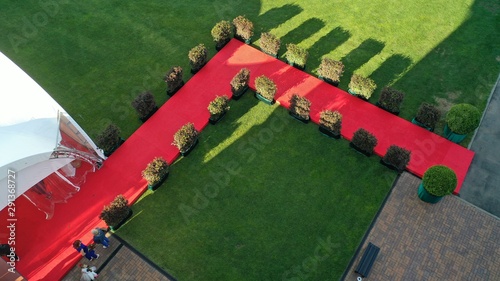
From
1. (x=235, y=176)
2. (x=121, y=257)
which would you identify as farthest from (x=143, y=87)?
(x=121, y=257)

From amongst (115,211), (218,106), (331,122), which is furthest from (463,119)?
(115,211)

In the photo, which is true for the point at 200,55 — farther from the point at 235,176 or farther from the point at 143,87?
the point at 235,176

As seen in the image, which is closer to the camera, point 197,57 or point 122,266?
point 122,266

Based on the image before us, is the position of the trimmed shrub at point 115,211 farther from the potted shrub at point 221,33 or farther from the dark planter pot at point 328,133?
the potted shrub at point 221,33

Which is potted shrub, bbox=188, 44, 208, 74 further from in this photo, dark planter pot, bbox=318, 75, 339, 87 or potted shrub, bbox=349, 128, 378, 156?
potted shrub, bbox=349, 128, 378, 156

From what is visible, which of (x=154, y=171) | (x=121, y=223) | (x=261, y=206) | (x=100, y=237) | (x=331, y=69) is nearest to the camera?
(x=100, y=237)

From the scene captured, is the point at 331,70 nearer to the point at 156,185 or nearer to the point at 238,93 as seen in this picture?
the point at 238,93
